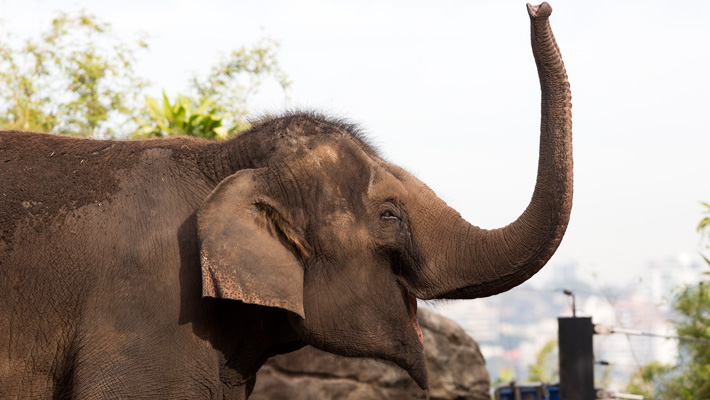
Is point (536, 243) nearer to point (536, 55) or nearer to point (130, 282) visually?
point (536, 55)

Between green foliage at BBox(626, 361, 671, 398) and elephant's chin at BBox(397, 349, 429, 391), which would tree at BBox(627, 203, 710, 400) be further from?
elephant's chin at BBox(397, 349, 429, 391)

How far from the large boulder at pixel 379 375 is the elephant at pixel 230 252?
3.10 metres

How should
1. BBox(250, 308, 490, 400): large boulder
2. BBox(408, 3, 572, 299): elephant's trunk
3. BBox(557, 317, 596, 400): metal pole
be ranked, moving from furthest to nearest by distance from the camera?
BBox(250, 308, 490, 400): large boulder < BBox(557, 317, 596, 400): metal pole < BBox(408, 3, 572, 299): elephant's trunk

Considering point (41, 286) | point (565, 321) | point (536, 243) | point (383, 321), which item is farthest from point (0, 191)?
→ point (565, 321)

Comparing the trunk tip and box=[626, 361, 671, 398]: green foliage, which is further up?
the trunk tip

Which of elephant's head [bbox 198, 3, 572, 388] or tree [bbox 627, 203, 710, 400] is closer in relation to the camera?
elephant's head [bbox 198, 3, 572, 388]

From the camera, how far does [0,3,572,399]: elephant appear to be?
3.39m

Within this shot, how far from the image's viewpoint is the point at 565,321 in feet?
23.1

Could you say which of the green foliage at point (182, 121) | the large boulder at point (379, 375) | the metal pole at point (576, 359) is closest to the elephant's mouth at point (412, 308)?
the large boulder at point (379, 375)

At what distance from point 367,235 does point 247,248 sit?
0.53 m

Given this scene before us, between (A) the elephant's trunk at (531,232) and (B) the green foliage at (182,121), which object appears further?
(B) the green foliage at (182,121)

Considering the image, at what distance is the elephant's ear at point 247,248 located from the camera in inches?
133

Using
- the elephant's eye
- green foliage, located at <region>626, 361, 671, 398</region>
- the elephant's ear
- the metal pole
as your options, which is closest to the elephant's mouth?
the elephant's eye

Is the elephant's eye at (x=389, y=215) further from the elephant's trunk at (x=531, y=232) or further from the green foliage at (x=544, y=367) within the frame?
the green foliage at (x=544, y=367)
